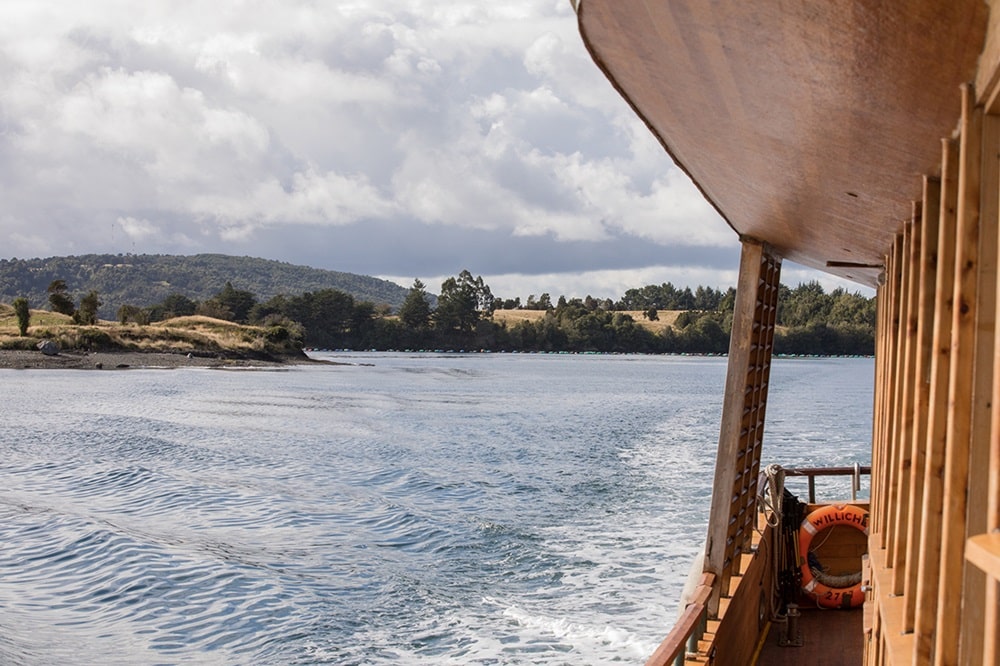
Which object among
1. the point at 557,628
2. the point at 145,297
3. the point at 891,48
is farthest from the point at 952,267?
the point at 145,297

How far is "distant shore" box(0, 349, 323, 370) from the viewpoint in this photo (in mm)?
59094

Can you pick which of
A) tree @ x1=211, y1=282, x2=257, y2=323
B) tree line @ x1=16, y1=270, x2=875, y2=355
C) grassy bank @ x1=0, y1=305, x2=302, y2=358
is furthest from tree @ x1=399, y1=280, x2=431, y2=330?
grassy bank @ x1=0, y1=305, x2=302, y2=358

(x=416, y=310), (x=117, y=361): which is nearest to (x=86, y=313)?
(x=117, y=361)

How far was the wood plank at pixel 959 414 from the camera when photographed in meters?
1.82

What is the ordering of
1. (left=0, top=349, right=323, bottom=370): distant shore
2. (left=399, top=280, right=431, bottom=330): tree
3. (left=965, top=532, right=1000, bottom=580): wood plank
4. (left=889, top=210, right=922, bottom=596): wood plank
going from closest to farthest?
(left=965, top=532, right=1000, bottom=580): wood plank, (left=889, top=210, right=922, bottom=596): wood plank, (left=0, top=349, right=323, bottom=370): distant shore, (left=399, top=280, right=431, bottom=330): tree

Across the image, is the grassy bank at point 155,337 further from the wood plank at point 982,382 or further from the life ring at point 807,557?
the wood plank at point 982,382

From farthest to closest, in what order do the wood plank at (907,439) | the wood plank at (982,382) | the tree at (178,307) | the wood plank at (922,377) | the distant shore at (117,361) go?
the tree at (178,307) < the distant shore at (117,361) < the wood plank at (907,439) < the wood plank at (922,377) < the wood plank at (982,382)

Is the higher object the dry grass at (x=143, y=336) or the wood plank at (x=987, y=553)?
the wood plank at (x=987, y=553)

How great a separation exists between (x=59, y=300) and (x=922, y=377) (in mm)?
80276

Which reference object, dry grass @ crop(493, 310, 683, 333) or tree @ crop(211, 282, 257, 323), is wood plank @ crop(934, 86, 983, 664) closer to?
tree @ crop(211, 282, 257, 323)

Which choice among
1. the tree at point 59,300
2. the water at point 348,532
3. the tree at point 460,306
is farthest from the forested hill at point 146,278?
the water at point 348,532

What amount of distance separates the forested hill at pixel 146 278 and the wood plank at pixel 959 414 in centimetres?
15456

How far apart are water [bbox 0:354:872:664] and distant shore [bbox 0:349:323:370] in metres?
25.5

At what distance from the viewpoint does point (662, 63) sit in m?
2.16
